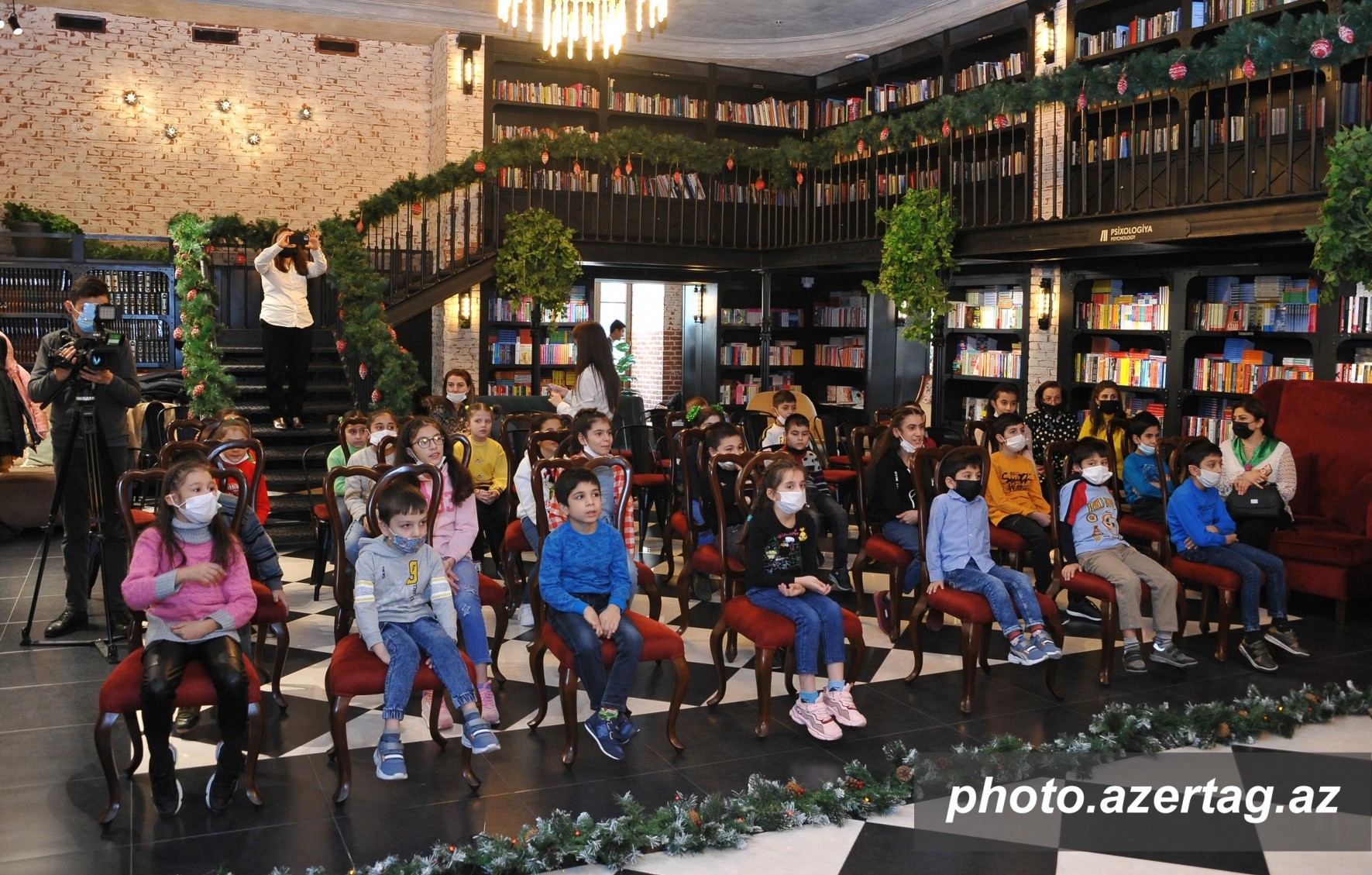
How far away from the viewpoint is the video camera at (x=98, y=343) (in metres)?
4.66

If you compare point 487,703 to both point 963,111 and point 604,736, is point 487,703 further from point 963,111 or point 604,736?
point 963,111

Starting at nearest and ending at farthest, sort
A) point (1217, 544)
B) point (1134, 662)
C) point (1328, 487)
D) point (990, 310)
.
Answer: point (1134, 662)
point (1217, 544)
point (1328, 487)
point (990, 310)

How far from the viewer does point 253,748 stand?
3.20 m

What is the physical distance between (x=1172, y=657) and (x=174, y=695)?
12.1ft

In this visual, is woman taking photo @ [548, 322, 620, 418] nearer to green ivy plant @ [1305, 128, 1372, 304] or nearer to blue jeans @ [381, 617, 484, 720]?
blue jeans @ [381, 617, 484, 720]

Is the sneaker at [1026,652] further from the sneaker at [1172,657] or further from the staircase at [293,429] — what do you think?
the staircase at [293,429]

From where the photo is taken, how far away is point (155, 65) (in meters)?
11.8

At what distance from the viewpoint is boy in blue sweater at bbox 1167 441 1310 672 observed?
15.8 feet

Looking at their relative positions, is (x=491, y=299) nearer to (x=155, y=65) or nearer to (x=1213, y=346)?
(x=155, y=65)

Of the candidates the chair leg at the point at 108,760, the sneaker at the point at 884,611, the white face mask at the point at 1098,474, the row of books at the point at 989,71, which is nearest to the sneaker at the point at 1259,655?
the white face mask at the point at 1098,474

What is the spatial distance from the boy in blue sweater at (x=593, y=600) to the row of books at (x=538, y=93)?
8.93m

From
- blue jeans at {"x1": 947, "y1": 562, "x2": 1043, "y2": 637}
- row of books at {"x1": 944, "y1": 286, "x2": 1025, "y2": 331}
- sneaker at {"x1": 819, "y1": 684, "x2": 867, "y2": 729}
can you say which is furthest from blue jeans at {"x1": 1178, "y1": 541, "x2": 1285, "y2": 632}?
row of books at {"x1": 944, "y1": 286, "x2": 1025, "y2": 331}

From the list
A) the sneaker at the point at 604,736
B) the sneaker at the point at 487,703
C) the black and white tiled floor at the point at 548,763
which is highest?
the sneaker at the point at 487,703

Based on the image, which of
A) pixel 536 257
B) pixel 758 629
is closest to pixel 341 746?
pixel 758 629
